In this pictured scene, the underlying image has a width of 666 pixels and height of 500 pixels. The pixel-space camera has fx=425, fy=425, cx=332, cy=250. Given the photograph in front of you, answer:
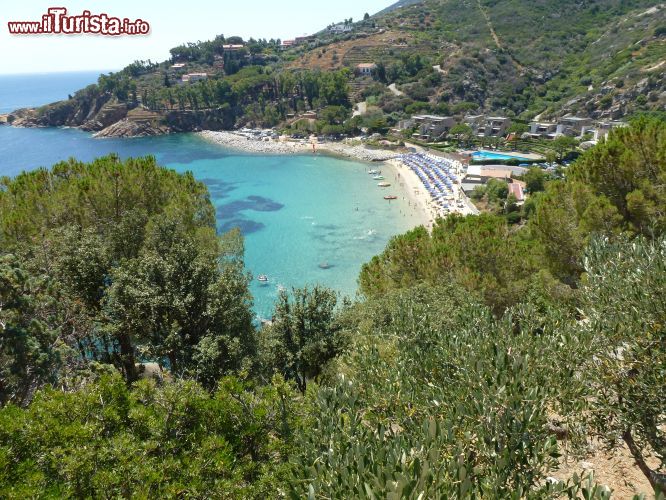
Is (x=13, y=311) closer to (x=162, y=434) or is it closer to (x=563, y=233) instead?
(x=162, y=434)

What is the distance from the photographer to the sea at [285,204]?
127 ft

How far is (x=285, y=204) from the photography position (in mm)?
55688

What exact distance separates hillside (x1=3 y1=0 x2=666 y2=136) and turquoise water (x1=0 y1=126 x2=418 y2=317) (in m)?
18.4

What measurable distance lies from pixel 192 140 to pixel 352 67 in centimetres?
5156

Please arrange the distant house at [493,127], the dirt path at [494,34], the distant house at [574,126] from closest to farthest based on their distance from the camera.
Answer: the distant house at [574,126], the distant house at [493,127], the dirt path at [494,34]

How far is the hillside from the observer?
92.0 metres

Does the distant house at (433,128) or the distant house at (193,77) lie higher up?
the distant house at (193,77)

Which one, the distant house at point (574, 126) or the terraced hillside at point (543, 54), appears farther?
the terraced hillside at point (543, 54)

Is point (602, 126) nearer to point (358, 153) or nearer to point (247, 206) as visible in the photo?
point (358, 153)

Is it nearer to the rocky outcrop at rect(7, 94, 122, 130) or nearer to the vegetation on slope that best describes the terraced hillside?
the rocky outcrop at rect(7, 94, 122, 130)

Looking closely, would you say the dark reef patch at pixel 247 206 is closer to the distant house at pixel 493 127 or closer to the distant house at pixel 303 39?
the distant house at pixel 493 127

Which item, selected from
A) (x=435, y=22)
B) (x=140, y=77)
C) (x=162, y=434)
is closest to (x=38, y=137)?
(x=140, y=77)

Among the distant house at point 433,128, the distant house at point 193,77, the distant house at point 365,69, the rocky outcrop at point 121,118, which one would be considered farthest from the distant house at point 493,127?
the distant house at point 193,77

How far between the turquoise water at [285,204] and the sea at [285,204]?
0.10 m
